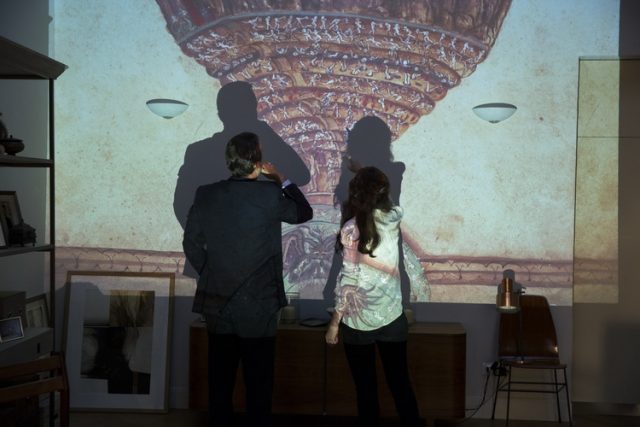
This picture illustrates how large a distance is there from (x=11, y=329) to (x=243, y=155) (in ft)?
5.09

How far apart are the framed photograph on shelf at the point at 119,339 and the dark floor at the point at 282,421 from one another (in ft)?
0.29

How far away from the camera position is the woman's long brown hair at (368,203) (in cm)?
365

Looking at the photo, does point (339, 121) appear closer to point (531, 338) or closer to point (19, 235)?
point (531, 338)

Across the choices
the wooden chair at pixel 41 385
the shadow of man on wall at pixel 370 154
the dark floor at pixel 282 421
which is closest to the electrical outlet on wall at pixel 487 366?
the dark floor at pixel 282 421

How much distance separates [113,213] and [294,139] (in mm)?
1257

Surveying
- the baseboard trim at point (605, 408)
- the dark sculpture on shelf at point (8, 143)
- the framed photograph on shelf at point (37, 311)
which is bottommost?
the baseboard trim at point (605, 408)

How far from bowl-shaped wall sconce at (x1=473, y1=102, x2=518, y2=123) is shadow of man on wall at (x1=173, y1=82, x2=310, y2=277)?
115 cm

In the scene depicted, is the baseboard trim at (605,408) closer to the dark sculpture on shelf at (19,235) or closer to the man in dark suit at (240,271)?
the man in dark suit at (240,271)

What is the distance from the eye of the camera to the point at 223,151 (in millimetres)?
5195

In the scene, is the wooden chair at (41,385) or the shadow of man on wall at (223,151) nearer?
the wooden chair at (41,385)

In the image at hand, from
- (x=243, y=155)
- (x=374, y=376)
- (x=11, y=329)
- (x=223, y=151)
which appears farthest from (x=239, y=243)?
(x=223, y=151)

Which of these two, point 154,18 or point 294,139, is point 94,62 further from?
point 294,139

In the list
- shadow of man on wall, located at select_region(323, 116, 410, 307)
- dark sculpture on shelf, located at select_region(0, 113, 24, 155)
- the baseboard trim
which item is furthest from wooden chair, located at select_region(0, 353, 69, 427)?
the baseboard trim

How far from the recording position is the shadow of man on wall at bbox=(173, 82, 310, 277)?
202 inches
